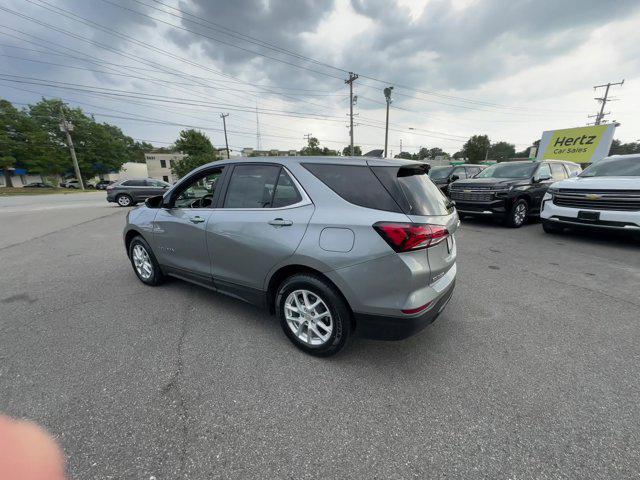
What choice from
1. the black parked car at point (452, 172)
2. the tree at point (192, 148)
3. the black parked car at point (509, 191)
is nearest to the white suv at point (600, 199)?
the black parked car at point (509, 191)

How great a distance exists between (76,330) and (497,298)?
185 inches

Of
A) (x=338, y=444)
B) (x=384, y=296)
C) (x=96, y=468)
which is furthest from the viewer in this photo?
(x=384, y=296)

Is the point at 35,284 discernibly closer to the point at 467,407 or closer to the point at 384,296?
the point at 384,296

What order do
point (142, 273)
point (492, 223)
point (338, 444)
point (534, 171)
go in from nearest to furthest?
point (338, 444)
point (142, 273)
point (534, 171)
point (492, 223)

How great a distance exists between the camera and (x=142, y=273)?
4086 millimetres

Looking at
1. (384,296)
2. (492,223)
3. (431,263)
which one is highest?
(431,263)

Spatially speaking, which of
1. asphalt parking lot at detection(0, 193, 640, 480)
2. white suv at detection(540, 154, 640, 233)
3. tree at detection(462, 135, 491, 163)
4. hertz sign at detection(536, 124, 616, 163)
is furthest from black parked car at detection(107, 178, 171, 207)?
tree at detection(462, 135, 491, 163)

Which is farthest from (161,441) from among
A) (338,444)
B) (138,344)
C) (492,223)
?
(492,223)

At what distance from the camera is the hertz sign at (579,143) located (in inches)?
637

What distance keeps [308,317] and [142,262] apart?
2.90 m

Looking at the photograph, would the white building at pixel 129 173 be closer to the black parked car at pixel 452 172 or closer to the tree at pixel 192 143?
the tree at pixel 192 143

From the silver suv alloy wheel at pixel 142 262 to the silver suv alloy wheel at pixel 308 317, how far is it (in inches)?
96.0

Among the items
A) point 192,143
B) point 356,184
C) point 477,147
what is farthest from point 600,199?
point 477,147

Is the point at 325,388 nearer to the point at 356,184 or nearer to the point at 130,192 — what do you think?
the point at 356,184
